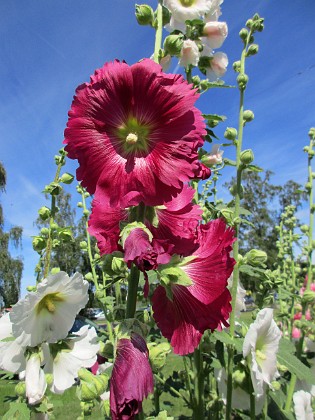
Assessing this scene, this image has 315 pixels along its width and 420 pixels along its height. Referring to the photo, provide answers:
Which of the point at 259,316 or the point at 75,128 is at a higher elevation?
the point at 75,128

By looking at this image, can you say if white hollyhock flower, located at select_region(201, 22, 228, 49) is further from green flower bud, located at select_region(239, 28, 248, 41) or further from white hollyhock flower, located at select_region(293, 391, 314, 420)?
white hollyhock flower, located at select_region(293, 391, 314, 420)

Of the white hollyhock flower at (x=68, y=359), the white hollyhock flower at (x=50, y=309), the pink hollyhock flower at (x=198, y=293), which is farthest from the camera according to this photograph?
the white hollyhock flower at (x=68, y=359)

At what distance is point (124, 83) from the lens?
70 centimetres

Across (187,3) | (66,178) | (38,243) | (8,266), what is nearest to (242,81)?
(187,3)

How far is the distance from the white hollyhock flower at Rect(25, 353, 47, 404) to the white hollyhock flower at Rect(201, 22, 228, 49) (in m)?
1.10

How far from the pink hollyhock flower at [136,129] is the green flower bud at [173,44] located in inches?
8.1

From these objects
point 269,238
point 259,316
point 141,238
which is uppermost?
point 269,238

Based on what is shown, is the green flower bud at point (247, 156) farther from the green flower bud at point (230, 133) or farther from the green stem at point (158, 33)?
the green stem at point (158, 33)

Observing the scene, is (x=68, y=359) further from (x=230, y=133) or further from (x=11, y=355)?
(x=230, y=133)

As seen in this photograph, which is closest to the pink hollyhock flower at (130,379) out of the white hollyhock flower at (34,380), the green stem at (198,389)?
the white hollyhock flower at (34,380)

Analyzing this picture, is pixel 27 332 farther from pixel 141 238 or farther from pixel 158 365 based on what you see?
pixel 141 238

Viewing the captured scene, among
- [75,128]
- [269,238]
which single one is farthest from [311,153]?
[269,238]

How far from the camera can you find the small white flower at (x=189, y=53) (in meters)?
1.18

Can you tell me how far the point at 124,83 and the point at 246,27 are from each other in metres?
1.30
